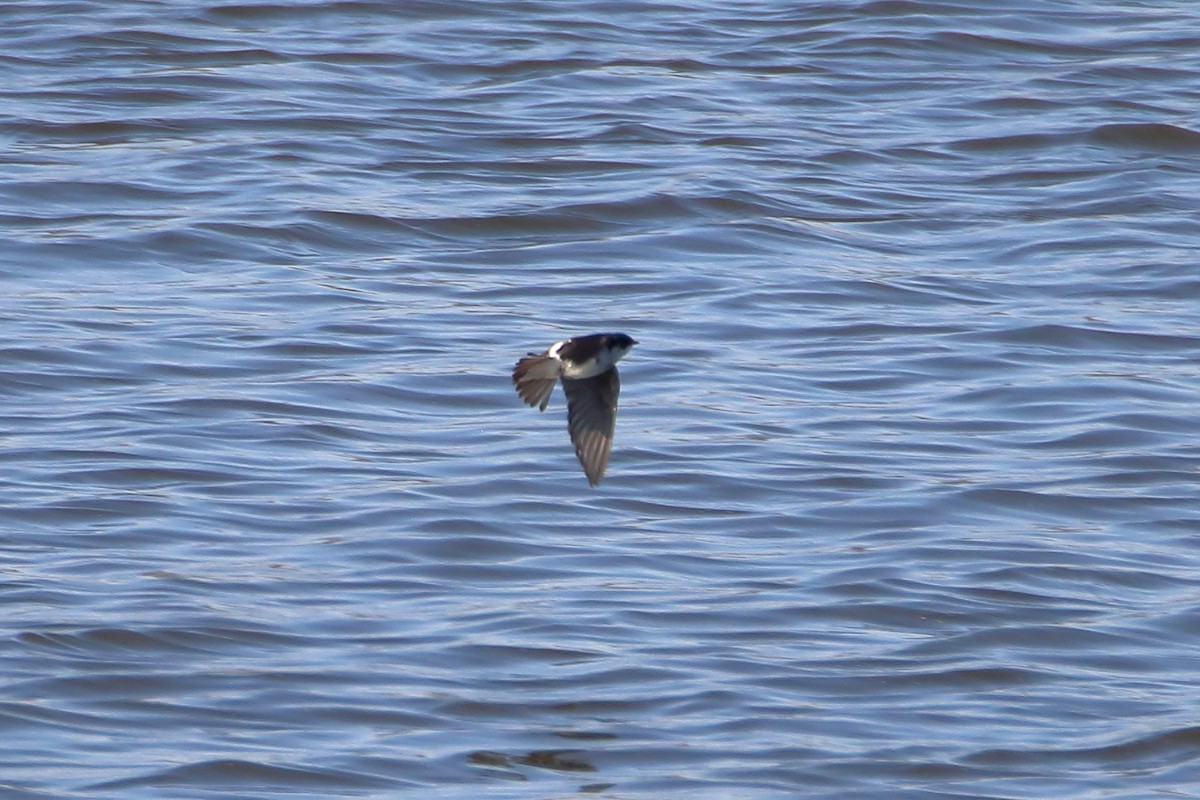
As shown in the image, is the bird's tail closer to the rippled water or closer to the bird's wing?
the bird's wing

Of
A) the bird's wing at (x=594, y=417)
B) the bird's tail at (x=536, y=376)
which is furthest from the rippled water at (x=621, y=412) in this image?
→ the bird's tail at (x=536, y=376)

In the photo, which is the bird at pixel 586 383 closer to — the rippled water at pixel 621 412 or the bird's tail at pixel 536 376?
the bird's tail at pixel 536 376

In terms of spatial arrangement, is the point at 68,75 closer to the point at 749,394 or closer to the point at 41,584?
the point at 749,394

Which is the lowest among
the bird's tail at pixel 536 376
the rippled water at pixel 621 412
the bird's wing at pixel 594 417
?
the rippled water at pixel 621 412

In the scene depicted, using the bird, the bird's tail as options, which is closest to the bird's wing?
the bird

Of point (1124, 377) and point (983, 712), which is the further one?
point (1124, 377)

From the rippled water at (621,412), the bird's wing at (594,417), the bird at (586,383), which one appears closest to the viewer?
the rippled water at (621,412)

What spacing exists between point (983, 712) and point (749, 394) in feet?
8.10

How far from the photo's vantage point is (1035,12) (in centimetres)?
1393

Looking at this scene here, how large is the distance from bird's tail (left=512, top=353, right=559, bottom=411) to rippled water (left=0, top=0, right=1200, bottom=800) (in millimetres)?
638

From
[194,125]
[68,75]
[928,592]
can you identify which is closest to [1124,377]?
[928,592]

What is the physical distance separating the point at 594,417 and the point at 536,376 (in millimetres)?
300

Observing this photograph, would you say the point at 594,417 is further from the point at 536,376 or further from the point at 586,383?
the point at 536,376

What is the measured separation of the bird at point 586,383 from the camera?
5.46m
